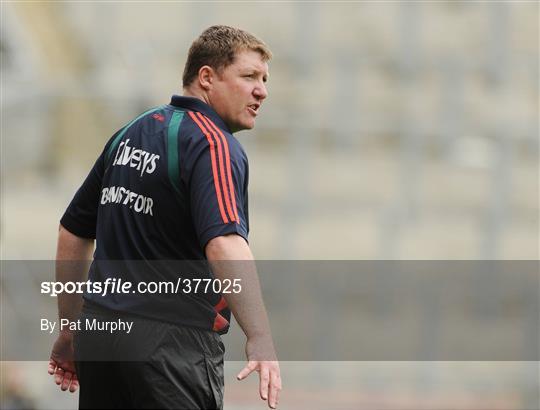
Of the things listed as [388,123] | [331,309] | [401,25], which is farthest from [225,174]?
[401,25]

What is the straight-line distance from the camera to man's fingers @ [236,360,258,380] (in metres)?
3.96

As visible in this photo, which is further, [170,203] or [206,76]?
[206,76]

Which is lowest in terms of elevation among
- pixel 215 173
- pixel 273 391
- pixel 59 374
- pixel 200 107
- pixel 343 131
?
pixel 273 391

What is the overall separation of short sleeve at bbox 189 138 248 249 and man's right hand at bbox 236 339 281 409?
0.35 metres

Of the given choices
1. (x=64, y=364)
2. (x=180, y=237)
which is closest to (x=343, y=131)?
(x=64, y=364)

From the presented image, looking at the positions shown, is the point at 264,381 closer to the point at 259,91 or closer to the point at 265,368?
the point at 265,368

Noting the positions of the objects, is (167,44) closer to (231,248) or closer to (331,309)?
(331,309)

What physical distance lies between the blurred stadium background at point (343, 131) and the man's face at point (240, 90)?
809 cm

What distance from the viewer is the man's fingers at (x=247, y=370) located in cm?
396

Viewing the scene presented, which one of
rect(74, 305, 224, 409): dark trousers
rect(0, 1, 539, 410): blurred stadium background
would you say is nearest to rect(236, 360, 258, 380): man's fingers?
rect(74, 305, 224, 409): dark trousers

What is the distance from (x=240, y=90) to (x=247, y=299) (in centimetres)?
79

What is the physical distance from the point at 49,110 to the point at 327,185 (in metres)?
3.80

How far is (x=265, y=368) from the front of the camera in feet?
13.3

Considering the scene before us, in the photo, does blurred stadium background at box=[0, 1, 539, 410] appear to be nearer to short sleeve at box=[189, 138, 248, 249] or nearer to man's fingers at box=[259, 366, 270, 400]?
short sleeve at box=[189, 138, 248, 249]
